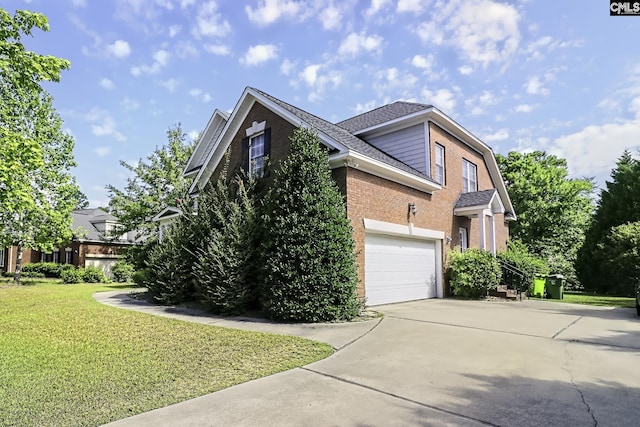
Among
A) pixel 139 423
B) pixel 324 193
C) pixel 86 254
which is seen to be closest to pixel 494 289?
pixel 324 193

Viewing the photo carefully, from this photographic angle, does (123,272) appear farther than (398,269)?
Yes

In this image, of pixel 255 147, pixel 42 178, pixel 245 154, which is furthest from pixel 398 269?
pixel 42 178

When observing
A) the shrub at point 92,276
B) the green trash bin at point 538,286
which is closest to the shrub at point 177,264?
the green trash bin at point 538,286

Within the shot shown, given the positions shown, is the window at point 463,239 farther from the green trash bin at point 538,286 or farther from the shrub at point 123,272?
the shrub at point 123,272

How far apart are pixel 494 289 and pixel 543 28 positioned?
29.5 feet

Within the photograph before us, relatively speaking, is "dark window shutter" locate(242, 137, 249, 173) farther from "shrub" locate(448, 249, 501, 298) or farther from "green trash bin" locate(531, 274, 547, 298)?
"green trash bin" locate(531, 274, 547, 298)

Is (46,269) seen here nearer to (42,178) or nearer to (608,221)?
(42,178)

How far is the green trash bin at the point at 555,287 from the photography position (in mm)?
15180

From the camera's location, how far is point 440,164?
1538 centimetres

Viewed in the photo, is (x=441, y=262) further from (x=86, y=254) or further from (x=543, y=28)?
(x=86, y=254)

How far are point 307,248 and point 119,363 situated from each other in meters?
4.25

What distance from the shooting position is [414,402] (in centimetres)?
413

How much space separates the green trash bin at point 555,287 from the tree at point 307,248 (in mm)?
10571

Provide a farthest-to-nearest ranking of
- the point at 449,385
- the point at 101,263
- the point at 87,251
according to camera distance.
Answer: the point at 101,263 < the point at 87,251 < the point at 449,385
